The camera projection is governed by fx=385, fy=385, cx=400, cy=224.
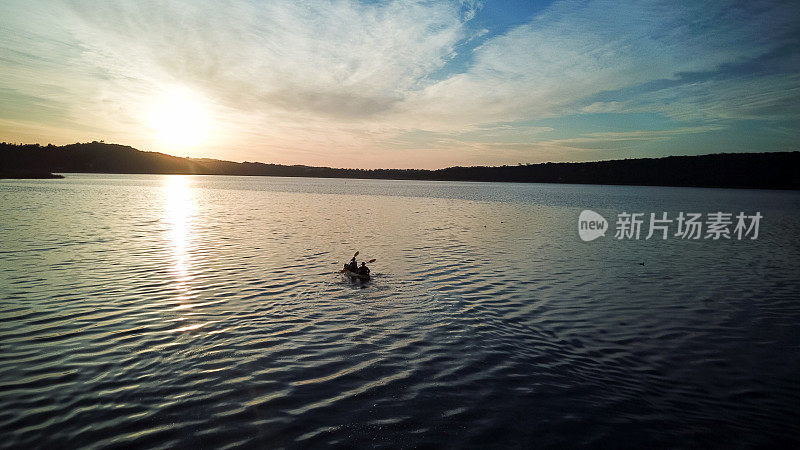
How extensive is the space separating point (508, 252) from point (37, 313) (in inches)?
1119

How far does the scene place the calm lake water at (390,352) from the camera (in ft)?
28.7

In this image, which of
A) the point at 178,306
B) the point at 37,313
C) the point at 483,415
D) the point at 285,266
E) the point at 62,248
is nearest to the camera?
the point at 483,415

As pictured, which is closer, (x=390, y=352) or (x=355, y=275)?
(x=390, y=352)

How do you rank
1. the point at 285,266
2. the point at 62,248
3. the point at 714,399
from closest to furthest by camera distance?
the point at 714,399 < the point at 285,266 < the point at 62,248

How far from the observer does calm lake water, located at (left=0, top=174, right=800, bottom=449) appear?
8.74 meters

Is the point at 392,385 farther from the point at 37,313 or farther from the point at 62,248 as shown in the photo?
the point at 62,248

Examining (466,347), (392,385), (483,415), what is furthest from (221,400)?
(466,347)

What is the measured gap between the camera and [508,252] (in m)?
31.7

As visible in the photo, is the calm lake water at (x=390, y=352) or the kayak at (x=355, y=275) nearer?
the calm lake water at (x=390, y=352)

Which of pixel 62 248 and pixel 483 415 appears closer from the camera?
pixel 483 415

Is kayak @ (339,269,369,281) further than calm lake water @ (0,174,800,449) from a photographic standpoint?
Yes

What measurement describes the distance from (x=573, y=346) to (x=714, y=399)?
4022 millimetres

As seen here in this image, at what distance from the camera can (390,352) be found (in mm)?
12711

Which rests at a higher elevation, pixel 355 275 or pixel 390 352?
pixel 355 275
